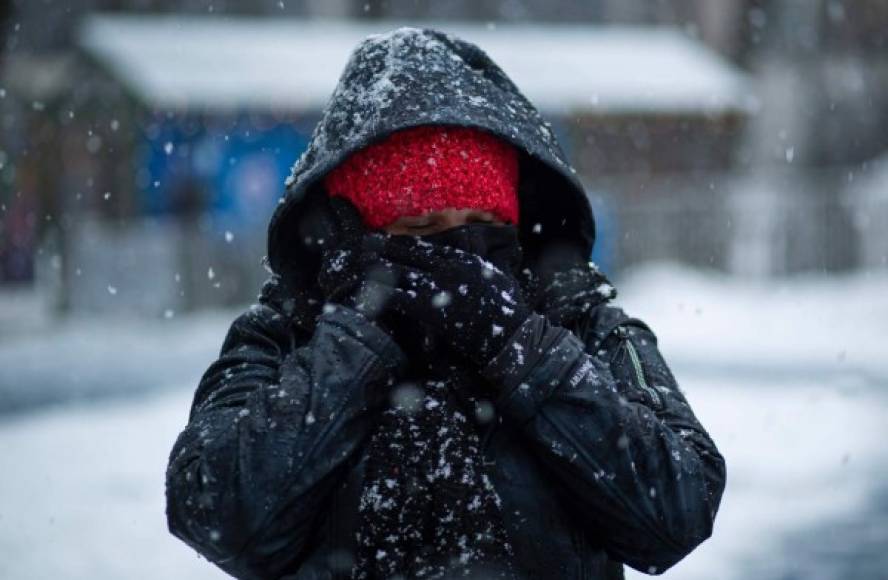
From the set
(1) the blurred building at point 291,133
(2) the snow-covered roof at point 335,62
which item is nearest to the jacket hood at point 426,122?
(1) the blurred building at point 291,133

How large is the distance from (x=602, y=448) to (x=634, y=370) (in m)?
0.22

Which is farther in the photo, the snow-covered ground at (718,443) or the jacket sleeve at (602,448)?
the snow-covered ground at (718,443)

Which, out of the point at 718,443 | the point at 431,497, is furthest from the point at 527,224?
the point at 718,443

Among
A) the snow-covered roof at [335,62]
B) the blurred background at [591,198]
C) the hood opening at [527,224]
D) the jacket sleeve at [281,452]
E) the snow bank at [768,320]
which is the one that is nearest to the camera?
the jacket sleeve at [281,452]

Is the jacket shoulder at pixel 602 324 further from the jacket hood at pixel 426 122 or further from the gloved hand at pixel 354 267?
the gloved hand at pixel 354 267

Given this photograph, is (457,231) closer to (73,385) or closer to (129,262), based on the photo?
(73,385)

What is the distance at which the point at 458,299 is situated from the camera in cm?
178

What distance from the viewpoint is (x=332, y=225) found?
1988 mm

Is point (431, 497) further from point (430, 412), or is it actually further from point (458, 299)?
point (458, 299)

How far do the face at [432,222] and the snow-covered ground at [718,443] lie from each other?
325cm

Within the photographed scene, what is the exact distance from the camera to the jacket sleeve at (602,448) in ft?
5.73

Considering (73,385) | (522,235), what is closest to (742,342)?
(73,385)

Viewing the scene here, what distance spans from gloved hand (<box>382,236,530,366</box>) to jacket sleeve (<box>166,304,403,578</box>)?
0.07m

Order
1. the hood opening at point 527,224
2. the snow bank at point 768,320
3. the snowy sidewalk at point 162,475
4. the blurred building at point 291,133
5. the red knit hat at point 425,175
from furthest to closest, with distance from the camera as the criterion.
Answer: the blurred building at point 291,133, the snow bank at point 768,320, the snowy sidewalk at point 162,475, the hood opening at point 527,224, the red knit hat at point 425,175
